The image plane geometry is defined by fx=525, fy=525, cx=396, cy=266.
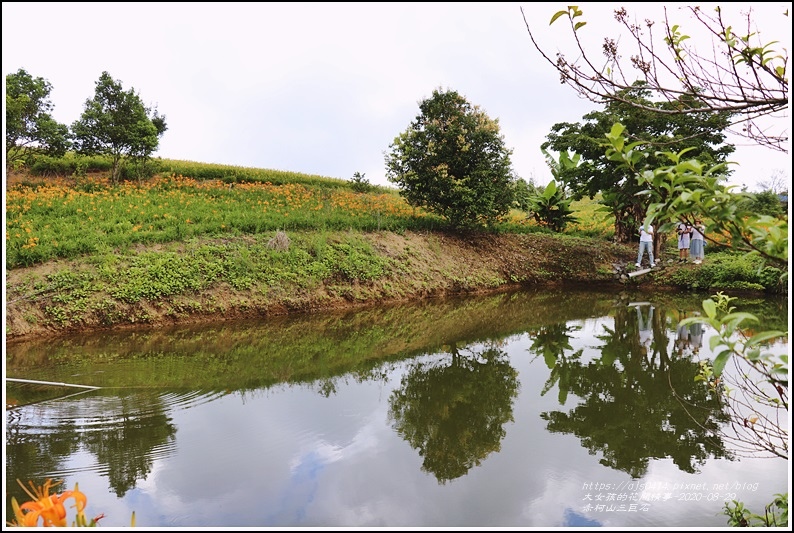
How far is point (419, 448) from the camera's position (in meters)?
4.18

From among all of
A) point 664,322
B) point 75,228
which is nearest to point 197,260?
point 75,228

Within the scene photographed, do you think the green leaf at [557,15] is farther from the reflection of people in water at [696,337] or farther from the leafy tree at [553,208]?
the leafy tree at [553,208]

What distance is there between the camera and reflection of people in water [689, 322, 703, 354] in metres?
7.36

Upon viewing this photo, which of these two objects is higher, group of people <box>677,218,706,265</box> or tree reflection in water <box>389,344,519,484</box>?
group of people <box>677,218,706,265</box>

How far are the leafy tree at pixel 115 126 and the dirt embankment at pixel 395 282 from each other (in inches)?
262

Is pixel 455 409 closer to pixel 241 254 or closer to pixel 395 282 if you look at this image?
pixel 241 254

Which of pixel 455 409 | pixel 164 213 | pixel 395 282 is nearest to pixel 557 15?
pixel 455 409

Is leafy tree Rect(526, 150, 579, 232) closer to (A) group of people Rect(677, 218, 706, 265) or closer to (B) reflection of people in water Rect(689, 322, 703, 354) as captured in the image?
(A) group of people Rect(677, 218, 706, 265)

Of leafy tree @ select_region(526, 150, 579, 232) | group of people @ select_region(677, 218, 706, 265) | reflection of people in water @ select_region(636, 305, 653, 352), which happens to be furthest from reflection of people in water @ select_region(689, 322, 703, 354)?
leafy tree @ select_region(526, 150, 579, 232)

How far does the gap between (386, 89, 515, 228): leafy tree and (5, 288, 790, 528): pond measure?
6.00m

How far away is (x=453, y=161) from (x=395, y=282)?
375 cm

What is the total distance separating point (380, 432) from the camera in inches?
178

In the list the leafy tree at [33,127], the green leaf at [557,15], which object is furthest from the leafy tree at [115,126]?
the green leaf at [557,15]

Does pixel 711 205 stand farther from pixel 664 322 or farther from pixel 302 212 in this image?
pixel 302 212
